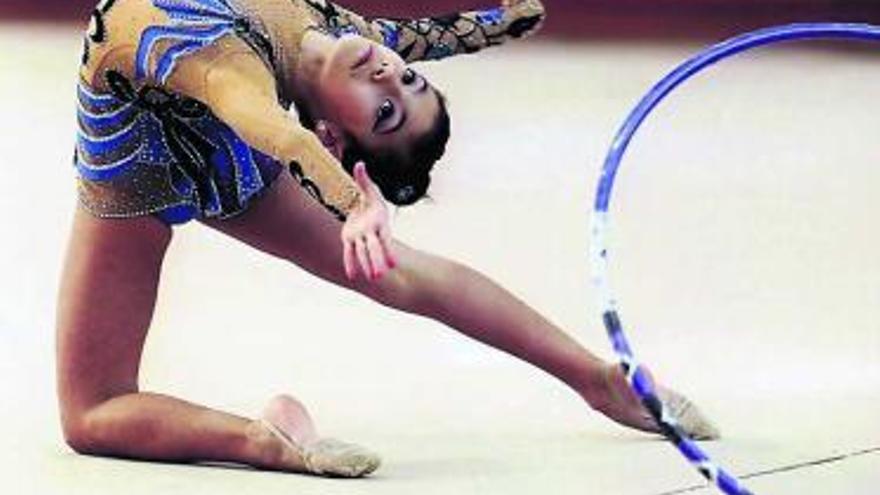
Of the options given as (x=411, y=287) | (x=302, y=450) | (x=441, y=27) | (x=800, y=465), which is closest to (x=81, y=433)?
(x=302, y=450)

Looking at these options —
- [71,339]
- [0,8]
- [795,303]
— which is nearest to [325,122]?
[71,339]

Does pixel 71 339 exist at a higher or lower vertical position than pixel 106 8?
lower

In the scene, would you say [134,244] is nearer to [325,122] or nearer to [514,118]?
[325,122]

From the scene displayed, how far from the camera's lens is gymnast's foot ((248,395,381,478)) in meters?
1.51

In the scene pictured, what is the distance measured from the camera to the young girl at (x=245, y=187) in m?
1.44

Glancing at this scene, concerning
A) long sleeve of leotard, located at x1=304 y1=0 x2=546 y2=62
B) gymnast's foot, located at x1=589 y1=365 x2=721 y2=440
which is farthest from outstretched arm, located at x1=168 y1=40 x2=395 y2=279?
gymnast's foot, located at x1=589 y1=365 x2=721 y2=440

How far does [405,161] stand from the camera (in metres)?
1.51

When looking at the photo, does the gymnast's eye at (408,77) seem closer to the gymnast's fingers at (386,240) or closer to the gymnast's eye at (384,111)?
the gymnast's eye at (384,111)

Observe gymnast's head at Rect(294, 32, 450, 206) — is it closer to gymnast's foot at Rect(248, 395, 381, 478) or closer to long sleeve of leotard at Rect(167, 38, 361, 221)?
long sleeve of leotard at Rect(167, 38, 361, 221)

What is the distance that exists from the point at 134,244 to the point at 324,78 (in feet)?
0.65

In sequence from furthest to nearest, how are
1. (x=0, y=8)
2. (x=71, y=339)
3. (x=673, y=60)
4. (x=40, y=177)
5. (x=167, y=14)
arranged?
1. (x=0, y=8)
2. (x=673, y=60)
3. (x=40, y=177)
4. (x=71, y=339)
5. (x=167, y=14)

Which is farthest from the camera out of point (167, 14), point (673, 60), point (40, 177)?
point (673, 60)

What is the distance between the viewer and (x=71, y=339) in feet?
5.07

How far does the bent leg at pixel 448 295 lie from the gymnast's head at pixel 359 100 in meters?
0.05
